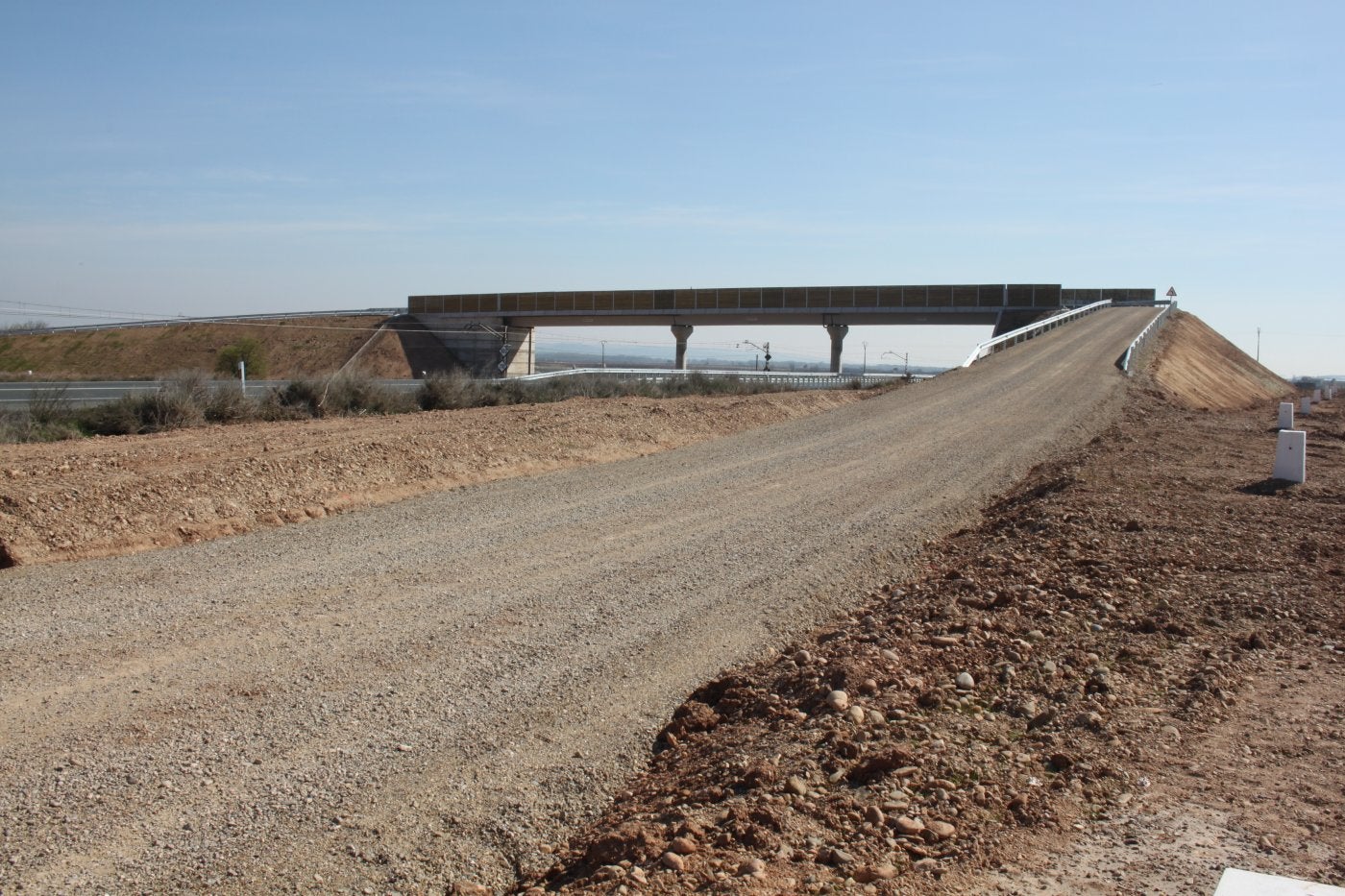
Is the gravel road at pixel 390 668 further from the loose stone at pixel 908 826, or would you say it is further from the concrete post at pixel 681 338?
the concrete post at pixel 681 338

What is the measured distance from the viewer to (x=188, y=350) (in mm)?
66875

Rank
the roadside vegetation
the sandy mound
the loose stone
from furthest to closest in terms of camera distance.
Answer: the sandy mound → the roadside vegetation → the loose stone

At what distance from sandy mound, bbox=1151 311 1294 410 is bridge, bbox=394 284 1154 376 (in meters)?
9.79

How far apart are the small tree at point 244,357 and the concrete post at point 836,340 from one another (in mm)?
35606

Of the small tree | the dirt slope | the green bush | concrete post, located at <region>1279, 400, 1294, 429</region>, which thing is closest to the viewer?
concrete post, located at <region>1279, 400, 1294, 429</region>

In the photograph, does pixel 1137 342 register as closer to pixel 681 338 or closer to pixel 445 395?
pixel 445 395

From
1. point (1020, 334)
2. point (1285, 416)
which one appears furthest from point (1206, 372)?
point (1285, 416)

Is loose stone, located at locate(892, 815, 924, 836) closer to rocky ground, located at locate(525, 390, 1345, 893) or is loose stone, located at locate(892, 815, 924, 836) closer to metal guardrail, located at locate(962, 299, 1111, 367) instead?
rocky ground, located at locate(525, 390, 1345, 893)

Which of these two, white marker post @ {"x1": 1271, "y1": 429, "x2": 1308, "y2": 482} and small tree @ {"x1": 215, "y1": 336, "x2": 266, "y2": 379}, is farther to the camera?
small tree @ {"x1": 215, "y1": 336, "x2": 266, "y2": 379}

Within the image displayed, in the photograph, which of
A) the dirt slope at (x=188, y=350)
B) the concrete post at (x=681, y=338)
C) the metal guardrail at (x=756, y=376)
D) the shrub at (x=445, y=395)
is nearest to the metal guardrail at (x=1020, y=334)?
the metal guardrail at (x=756, y=376)

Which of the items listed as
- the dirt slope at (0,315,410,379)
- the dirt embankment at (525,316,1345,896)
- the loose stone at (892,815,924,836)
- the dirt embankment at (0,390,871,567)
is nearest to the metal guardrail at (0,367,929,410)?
the dirt embankment at (0,390,871,567)

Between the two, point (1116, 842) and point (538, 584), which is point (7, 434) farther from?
point (1116, 842)

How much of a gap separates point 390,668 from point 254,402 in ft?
58.3

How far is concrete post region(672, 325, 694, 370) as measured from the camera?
252ft
